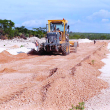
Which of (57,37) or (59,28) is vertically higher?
(59,28)

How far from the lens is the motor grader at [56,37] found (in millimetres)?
18469

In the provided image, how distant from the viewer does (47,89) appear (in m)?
7.14

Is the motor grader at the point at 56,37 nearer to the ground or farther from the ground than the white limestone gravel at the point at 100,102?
farther from the ground

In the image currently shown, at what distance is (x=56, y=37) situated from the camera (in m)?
18.8

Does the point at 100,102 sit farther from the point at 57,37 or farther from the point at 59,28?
the point at 59,28

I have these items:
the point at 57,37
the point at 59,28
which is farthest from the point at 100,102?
the point at 59,28

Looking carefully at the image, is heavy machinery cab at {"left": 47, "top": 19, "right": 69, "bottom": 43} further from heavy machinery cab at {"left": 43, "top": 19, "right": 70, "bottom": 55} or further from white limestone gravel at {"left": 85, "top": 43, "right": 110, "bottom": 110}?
white limestone gravel at {"left": 85, "top": 43, "right": 110, "bottom": 110}

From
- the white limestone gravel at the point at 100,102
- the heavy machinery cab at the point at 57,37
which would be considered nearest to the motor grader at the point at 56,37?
the heavy machinery cab at the point at 57,37

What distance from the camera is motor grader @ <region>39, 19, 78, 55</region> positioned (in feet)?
60.6

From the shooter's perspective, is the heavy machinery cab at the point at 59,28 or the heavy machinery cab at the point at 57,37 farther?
the heavy machinery cab at the point at 59,28

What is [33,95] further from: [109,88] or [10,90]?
[109,88]

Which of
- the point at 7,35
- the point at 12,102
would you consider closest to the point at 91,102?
the point at 12,102

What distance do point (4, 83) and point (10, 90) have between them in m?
1.22

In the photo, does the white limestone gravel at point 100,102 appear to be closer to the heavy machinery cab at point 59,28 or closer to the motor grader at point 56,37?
the motor grader at point 56,37
